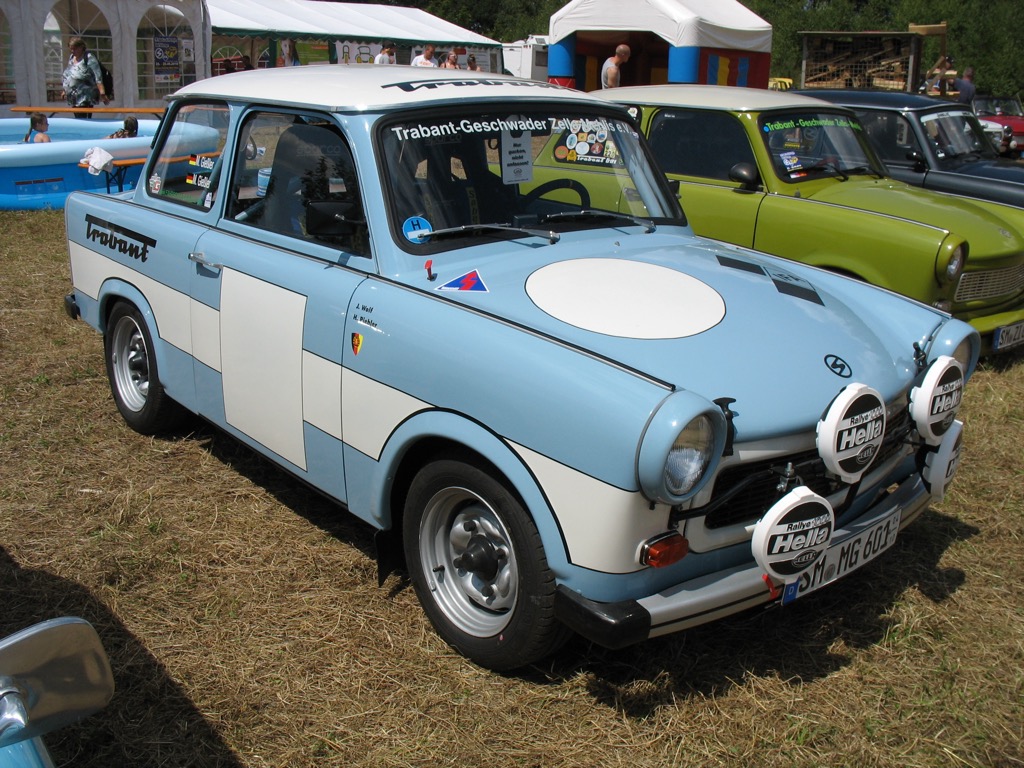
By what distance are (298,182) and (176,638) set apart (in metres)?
1.77

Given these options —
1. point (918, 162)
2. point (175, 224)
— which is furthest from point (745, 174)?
point (175, 224)

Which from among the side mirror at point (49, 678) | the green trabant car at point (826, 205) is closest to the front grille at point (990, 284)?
the green trabant car at point (826, 205)

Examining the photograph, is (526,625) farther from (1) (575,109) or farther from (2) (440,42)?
(2) (440,42)

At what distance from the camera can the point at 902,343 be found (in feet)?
10.9

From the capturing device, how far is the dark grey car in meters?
7.50

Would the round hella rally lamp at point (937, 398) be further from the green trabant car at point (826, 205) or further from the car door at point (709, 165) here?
the car door at point (709, 165)

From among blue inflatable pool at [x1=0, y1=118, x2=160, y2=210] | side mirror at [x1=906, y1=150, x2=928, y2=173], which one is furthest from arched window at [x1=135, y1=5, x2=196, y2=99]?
side mirror at [x1=906, y1=150, x2=928, y2=173]

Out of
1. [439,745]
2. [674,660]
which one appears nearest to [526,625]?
[439,745]

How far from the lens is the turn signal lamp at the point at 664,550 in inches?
97.7

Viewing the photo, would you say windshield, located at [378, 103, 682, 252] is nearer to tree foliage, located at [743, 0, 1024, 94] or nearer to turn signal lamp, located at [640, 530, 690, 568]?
turn signal lamp, located at [640, 530, 690, 568]

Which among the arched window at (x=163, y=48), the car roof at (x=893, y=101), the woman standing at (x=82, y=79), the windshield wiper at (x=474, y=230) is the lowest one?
the windshield wiper at (x=474, y=230)

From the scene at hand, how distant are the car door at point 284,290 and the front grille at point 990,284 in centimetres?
406

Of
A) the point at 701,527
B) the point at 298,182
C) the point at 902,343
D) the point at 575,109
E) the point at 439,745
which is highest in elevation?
the point at 575,109

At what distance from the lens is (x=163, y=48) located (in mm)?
18953
